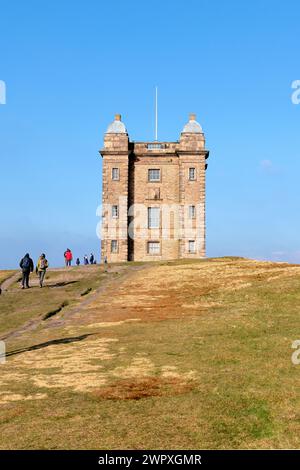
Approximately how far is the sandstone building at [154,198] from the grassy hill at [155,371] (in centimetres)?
2902

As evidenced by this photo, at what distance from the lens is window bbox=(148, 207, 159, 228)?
56.6 m

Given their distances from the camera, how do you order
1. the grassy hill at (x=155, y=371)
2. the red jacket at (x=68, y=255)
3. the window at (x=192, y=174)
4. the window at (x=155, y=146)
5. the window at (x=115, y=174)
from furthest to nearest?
1. the window at (x=155, y=146)
2. the window at (x=115, y=174)
3. the window at (x=192, y=174)
4. the red jacket at (x=68, y=255)
5. the grassy hill at (x=155, y=371)

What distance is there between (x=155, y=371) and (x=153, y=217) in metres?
44.9

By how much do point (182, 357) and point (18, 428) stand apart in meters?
5.73

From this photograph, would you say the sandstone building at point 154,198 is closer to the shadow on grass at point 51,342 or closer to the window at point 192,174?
the window at point 192,174

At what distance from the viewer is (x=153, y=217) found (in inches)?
2232

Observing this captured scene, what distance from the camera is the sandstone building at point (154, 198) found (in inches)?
2197

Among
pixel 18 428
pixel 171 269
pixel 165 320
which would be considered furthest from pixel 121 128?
pixel 18 428

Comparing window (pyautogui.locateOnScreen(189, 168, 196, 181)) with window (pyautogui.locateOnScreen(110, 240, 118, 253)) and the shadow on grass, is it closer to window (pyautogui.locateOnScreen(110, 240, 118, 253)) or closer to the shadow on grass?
window (pyautogui.locateOnScreen(110, 240, 118, 253))

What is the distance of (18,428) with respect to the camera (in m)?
8.62

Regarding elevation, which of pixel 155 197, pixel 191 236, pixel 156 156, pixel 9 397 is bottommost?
pixel 9 397

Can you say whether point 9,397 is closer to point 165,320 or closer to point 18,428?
point 18,428

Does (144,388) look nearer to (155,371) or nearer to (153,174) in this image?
(155,371)

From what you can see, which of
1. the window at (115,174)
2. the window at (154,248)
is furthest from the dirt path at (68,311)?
the window at (115,174)
